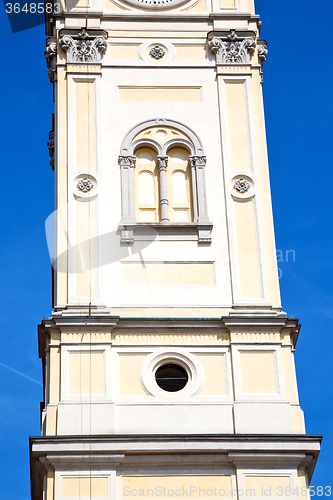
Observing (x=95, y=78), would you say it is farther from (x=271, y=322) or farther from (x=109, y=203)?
(x=271, y=322)

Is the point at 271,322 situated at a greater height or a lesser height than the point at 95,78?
lesser

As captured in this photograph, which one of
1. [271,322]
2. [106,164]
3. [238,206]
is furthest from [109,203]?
[271,322]

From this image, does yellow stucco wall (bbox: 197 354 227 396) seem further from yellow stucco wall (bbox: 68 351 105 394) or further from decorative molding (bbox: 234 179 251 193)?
decorative molding (bbox: 234 179 251 193)

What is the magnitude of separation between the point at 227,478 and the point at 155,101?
34.6 ft

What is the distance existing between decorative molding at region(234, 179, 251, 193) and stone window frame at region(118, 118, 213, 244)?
0.84 metres

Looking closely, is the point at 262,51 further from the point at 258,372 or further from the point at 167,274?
the point at 258,372

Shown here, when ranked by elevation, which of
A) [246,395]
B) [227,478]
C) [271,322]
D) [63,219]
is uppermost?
[63,219]

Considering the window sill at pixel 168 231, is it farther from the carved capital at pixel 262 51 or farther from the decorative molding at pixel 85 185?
the carved capital at pixel 262 51

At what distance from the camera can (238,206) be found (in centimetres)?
3067

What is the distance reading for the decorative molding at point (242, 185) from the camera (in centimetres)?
3083

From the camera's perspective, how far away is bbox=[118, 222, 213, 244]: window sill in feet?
98.3

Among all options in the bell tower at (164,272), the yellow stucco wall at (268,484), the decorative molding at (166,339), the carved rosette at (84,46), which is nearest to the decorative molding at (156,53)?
the bell tower at (164,272)

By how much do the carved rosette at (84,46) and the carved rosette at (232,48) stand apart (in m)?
2.96

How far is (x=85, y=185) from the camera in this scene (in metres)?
30.6
